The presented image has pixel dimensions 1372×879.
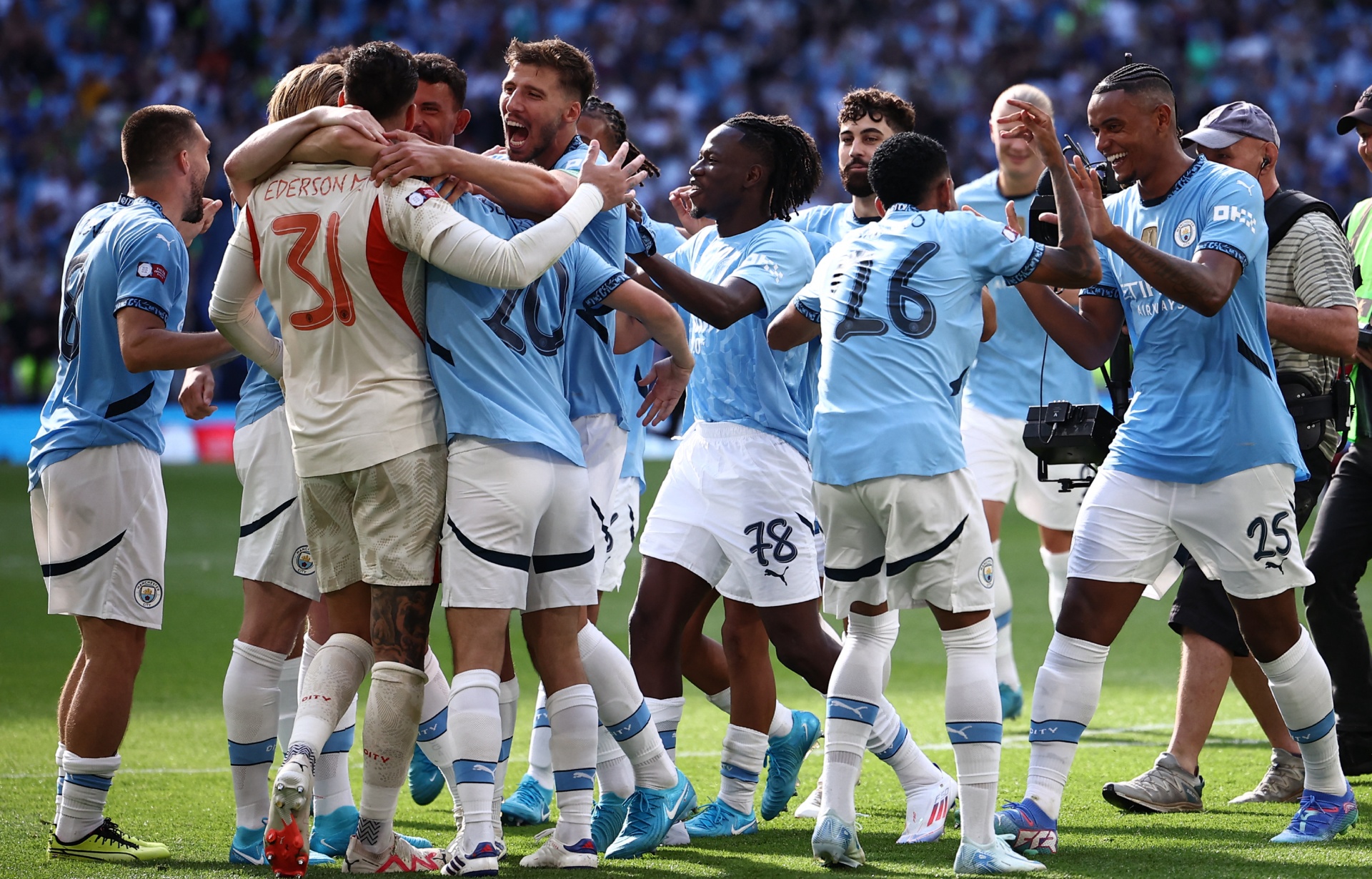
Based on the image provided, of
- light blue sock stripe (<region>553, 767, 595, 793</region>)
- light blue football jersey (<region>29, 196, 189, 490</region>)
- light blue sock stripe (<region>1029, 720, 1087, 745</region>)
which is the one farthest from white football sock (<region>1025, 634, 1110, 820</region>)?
light blue football jersey (<region>29, 196, 189, 490</region>)

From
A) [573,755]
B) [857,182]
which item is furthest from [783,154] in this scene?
[573,755]

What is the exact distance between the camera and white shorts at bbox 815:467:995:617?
434cm

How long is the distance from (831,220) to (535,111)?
1942mm

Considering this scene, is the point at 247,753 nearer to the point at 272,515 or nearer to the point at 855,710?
the point at 272,515

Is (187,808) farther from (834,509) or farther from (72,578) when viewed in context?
(834,509)

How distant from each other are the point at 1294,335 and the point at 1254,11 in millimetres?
22430

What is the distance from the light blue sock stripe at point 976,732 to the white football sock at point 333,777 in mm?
1878

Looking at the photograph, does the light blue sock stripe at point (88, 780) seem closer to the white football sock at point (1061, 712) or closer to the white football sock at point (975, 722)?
the white football sock at point (975, 722)

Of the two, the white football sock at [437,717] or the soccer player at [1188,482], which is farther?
the white football sock at [437,717]

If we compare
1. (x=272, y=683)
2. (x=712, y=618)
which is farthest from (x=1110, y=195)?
(x=712, y=618)

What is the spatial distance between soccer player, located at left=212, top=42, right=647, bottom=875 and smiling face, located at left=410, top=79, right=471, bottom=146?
656mm

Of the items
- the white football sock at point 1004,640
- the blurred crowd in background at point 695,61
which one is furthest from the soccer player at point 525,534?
the blurred crowd in background at point 695,61

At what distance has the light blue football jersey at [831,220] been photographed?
6211 mm

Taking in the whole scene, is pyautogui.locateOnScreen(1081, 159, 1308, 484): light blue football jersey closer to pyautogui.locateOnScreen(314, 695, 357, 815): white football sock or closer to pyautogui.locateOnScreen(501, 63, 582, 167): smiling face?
pyautogui.locateOnScreen(501, 63, 582, 167): smiling face
